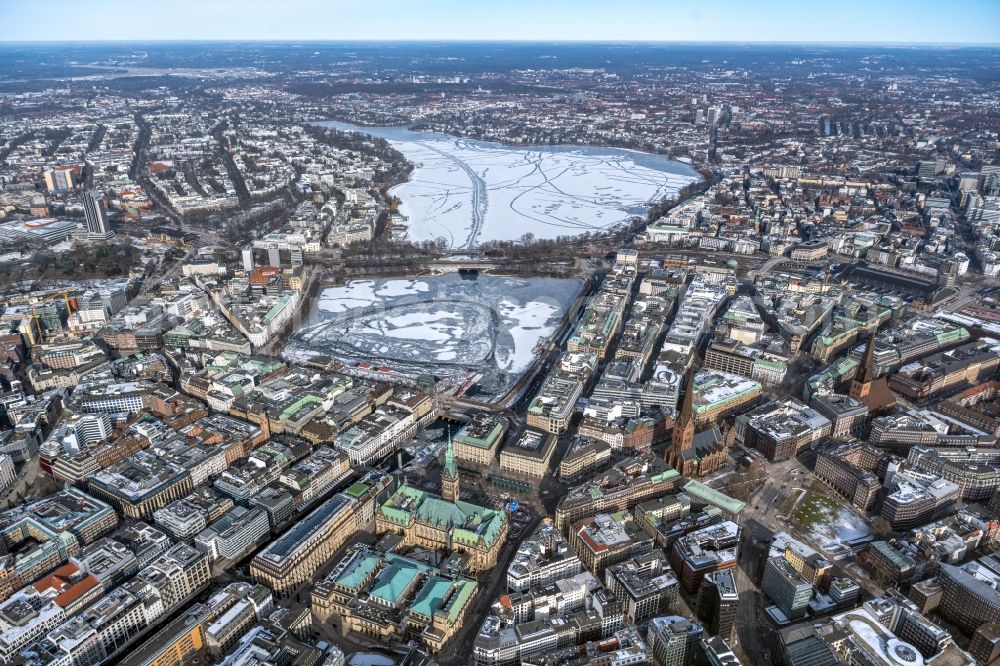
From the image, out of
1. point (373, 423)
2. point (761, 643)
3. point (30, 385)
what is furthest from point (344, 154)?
point (761, 643)

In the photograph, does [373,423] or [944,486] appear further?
[373,423]

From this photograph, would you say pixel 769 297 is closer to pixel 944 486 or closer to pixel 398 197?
pixel 944 486

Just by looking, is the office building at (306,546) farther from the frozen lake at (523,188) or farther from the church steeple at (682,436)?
the frozen lake at (523,188)

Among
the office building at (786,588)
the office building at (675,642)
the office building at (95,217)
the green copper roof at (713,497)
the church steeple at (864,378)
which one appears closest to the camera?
the office building at (675,642)

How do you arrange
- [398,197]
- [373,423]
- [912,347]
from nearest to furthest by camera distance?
[373,423] < [912,347] < [398,197]

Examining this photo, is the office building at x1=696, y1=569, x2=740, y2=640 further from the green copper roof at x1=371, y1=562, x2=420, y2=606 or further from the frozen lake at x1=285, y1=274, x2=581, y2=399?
the frozen lake at x1=285, y1=274, x2=581, y2=399

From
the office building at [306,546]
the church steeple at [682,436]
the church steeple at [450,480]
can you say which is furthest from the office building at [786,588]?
the office building at [306,546]

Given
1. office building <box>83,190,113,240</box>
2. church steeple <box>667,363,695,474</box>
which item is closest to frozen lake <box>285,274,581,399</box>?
church steeple <box>667,363,695,474</box>
